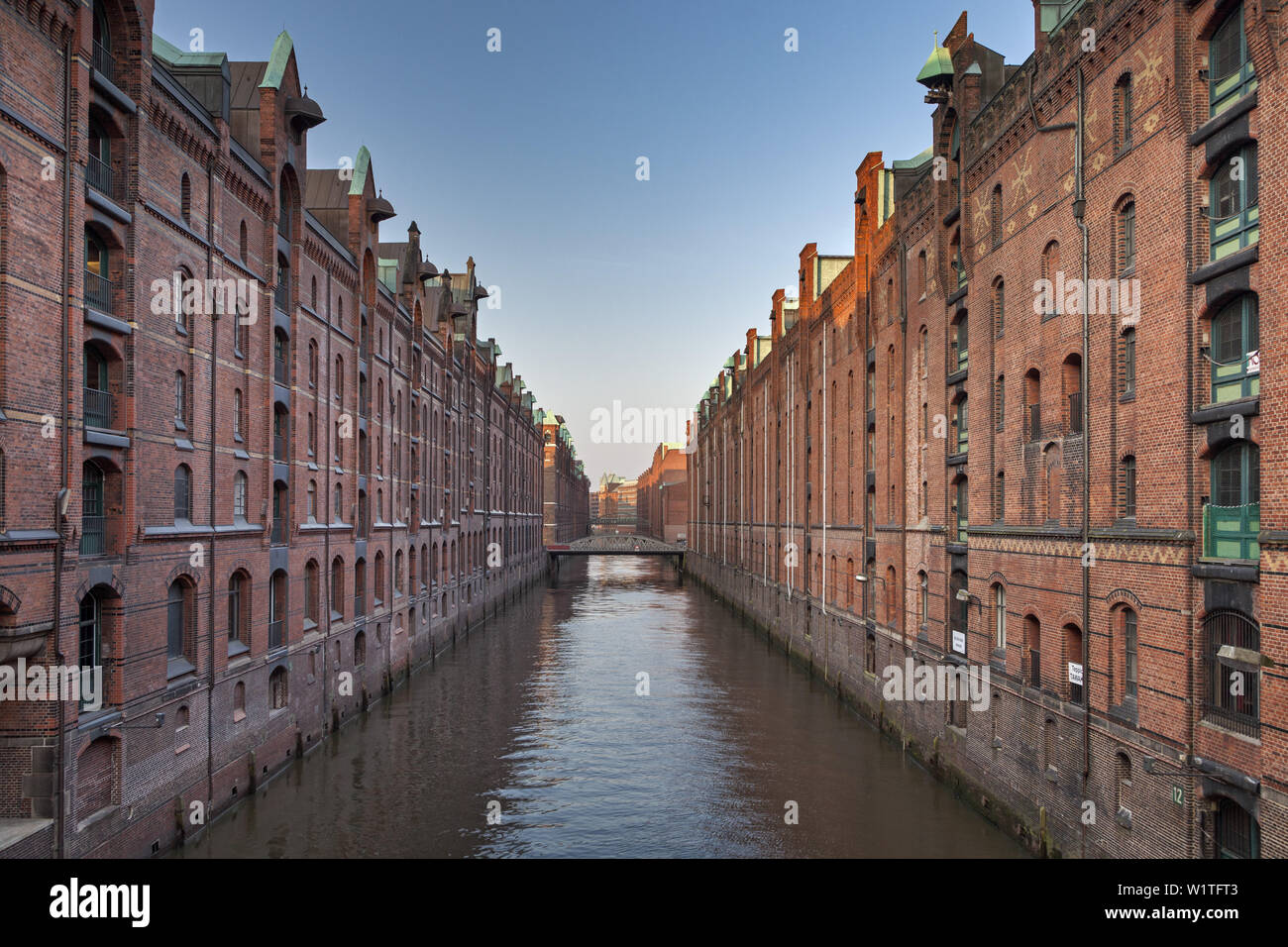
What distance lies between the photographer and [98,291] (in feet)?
49.1

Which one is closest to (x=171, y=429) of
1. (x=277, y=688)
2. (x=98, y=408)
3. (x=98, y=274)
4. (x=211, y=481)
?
(x=211, y=481)

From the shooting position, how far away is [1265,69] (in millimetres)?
10562

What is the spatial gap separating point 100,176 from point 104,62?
6.43 feet

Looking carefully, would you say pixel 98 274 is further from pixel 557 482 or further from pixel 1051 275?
pixel 557 482

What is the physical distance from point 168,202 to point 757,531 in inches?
1585

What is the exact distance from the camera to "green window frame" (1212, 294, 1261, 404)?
1107 centimetres

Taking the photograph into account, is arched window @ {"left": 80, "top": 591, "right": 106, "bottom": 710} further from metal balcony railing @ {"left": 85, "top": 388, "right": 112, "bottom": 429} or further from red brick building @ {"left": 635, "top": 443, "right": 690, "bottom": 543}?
red brick building @ {"left": 635, "top": 443, "right": 690, "bottom": 543}

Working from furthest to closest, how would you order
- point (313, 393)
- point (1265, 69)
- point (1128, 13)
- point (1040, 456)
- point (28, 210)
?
point (313, 393), point (1040, 456), point (1128, 13), point (28, 210), point (1265, 69)

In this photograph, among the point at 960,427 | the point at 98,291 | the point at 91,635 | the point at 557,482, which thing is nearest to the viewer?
the point at 91,635

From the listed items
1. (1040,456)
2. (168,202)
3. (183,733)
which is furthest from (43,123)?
(1040,456)

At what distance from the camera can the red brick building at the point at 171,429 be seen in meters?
12.8

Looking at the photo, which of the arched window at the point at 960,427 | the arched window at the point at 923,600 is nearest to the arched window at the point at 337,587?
the arched window at the point at 923,600

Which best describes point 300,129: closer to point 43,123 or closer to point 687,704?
point 43,123

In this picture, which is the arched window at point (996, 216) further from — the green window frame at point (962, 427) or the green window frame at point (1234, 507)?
the green window frame at point (1234, 507)
